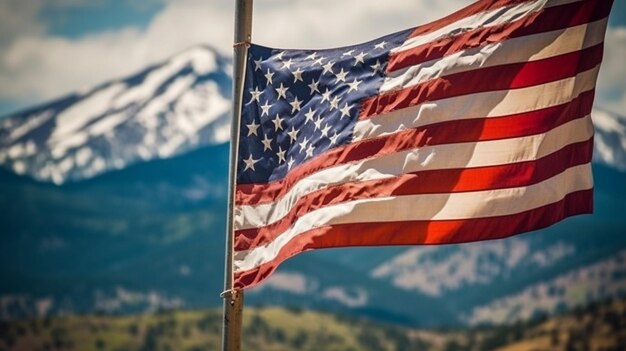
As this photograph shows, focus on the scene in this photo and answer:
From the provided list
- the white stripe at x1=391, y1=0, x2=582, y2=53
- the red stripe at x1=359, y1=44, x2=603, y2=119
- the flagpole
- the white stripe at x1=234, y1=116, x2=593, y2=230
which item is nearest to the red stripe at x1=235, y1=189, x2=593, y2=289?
the flagpole

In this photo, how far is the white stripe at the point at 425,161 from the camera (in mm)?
15891

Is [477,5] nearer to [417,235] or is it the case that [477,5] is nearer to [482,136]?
[482,136]

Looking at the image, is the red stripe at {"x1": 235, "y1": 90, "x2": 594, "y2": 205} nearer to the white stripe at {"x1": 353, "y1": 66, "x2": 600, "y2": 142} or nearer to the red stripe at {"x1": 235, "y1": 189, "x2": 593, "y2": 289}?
the white stripe at {"x1": 353, "y1": 66, "x2": 600, "y2": 142}

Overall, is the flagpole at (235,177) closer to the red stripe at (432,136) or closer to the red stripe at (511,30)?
the red stripe at (432,136)

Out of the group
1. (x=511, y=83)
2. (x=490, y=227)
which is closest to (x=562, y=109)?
(x=511, y=83)

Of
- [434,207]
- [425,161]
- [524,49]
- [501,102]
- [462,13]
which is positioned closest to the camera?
[524,49]

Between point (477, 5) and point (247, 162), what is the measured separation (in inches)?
145

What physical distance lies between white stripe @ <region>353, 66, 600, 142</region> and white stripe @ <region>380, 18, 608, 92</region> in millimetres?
358

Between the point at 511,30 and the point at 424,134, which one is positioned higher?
the point at 511,30

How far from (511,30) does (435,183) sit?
85.2 inches

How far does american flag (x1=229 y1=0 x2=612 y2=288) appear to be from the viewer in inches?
623

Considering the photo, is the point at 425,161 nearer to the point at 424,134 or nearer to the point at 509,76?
the point at 424,134

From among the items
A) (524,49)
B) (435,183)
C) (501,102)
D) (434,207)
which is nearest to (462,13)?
(524,49)

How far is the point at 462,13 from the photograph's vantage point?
54.1ft
